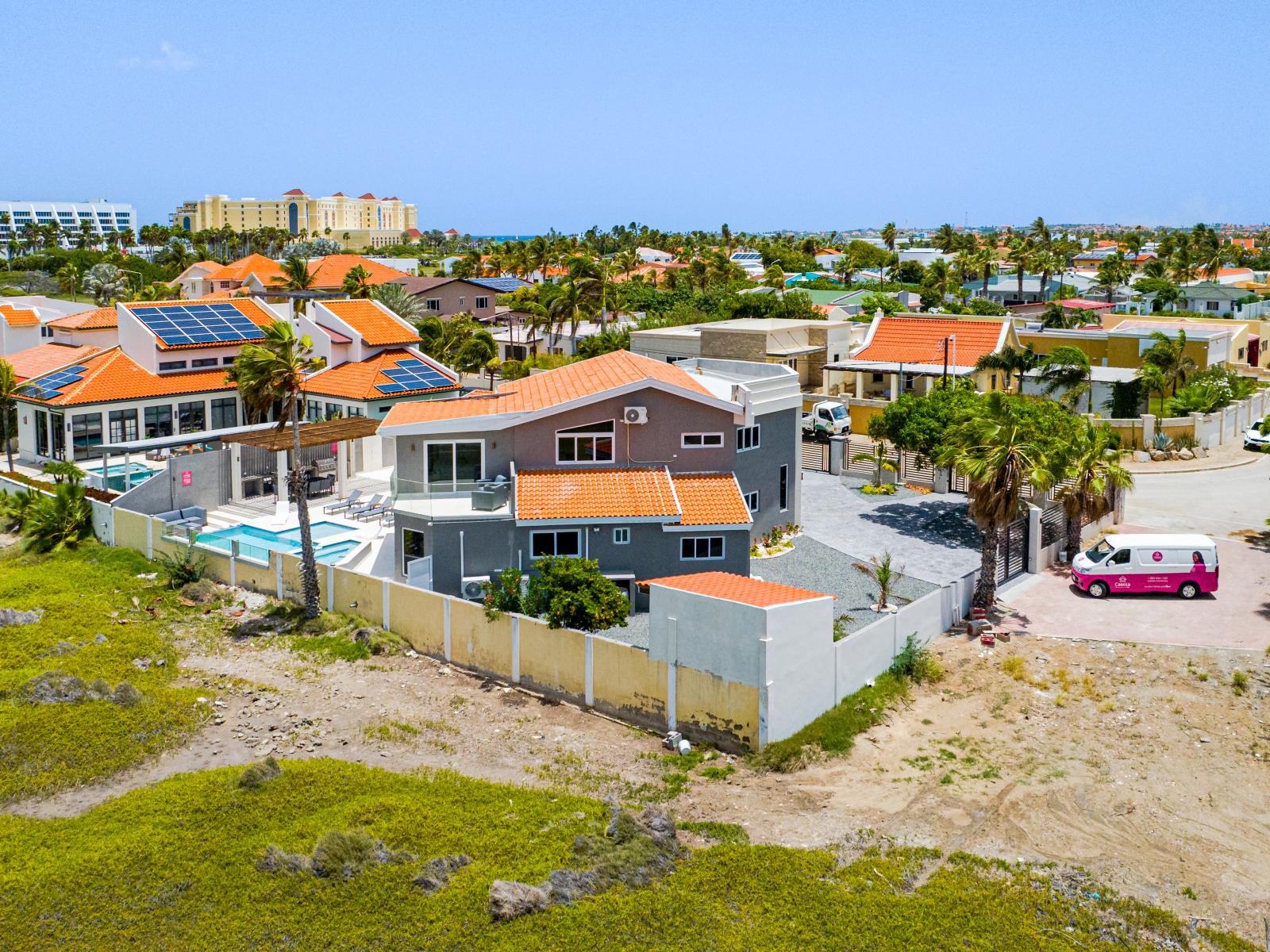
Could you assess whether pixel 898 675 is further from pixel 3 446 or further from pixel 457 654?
pixel 3 446

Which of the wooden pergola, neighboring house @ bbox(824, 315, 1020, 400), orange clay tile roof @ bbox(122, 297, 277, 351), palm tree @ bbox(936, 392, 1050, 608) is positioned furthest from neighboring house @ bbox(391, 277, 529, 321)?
palm tree @ bbox(936, 392, 1050, 608)

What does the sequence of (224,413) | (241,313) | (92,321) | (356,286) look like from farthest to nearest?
(356,286), (241,313), (92,321), (224,413)

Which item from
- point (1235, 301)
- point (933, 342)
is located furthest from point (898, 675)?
point (1235, 301)

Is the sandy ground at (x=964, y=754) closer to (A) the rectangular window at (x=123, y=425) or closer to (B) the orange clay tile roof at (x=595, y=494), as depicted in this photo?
(B) the orange clay tile roof at (x=595, y=494)

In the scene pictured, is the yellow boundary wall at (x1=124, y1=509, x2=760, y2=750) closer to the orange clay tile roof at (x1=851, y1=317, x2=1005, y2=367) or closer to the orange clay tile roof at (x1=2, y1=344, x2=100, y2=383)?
the orange clay tile roof at (x1=2, y1=344, x2=100, y2=383)

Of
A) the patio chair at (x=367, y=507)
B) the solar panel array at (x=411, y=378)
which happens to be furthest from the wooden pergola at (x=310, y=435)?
the solar panel array at (x=411, y=378)

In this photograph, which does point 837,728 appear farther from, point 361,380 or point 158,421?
point 158,421

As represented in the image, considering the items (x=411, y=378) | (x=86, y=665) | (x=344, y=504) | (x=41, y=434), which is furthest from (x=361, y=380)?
(x=86, y=665)
